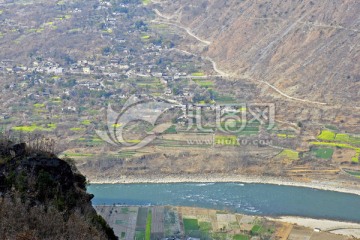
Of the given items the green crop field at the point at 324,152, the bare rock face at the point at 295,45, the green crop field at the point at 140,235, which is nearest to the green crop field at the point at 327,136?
the green crop field at the point at 324,152

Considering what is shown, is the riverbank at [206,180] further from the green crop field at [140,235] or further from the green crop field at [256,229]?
the green crop field at [140,235]

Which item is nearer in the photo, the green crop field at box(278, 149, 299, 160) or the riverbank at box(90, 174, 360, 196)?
the riverbank at box(90, 174, 360, 196)

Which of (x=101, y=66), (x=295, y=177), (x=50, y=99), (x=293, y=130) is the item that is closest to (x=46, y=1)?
(x=101, y=66)

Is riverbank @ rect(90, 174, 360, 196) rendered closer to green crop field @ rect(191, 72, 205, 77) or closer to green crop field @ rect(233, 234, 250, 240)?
green crop field @ rect(233, 234, 250, 240)

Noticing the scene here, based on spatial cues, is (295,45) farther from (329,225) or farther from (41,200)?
(41,200)

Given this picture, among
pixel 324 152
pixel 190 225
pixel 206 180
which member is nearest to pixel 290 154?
pixel 324 152

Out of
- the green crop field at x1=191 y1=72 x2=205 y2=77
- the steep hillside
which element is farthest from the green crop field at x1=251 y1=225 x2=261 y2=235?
the green crop field at x1=191 y1=72 x2=205 y2=77
